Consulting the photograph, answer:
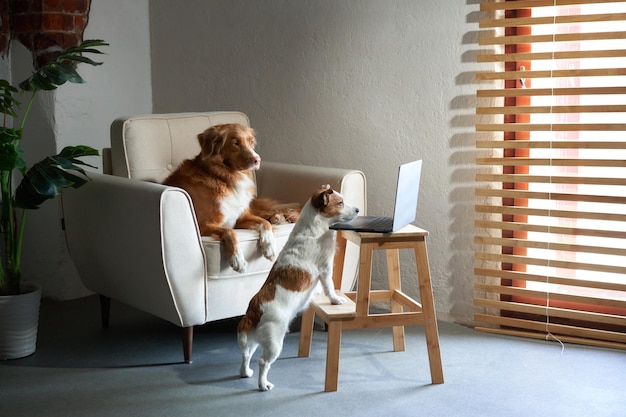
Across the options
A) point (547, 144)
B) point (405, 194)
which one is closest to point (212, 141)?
point (405, 194)

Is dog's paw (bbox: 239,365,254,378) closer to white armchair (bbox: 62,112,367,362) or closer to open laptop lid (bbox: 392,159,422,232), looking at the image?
white armchair (bbox: 62,112,367,362)

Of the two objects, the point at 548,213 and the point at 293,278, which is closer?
the point at 293,278

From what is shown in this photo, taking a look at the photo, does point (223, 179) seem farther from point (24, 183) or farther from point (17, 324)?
point (17, 324)

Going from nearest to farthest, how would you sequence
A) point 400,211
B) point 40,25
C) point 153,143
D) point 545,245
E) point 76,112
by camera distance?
1. point 400,211
2. point 545,245
3. point 153,143
4. point 40,25
5. point 76,112

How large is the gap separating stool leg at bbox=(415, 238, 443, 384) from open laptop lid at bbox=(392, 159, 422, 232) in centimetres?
11

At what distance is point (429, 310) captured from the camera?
272 cm

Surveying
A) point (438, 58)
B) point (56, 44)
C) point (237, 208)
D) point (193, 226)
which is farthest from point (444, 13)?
point (56, 44)

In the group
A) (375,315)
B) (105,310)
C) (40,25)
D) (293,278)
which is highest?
(40,25)

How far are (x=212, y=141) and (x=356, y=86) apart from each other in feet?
2.85

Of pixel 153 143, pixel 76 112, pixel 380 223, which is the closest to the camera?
pixel 380 223

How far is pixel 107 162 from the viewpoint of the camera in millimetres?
3467

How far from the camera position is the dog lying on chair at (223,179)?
3.13 metres

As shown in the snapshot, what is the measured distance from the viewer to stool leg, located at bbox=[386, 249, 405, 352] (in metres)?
3.00

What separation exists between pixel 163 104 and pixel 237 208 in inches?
53.6
